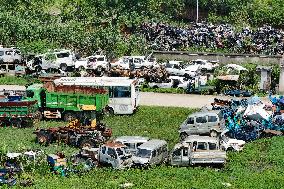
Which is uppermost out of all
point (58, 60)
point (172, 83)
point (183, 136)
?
point (58, 60)

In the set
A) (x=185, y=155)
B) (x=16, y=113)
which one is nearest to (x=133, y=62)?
(x=16, y=113)

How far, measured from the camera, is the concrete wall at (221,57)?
2163 inches

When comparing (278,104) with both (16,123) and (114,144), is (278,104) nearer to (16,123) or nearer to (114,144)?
(114,144)

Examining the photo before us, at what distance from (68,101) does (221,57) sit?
20.5 m

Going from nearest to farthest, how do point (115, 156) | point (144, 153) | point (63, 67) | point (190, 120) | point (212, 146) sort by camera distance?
point (115, 156) < point (144, 153) < point (212, 146) < point (190, 120) < point (63, 67)

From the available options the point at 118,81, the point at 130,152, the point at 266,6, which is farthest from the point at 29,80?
the point at 266,6

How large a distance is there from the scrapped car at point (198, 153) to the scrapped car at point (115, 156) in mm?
1986

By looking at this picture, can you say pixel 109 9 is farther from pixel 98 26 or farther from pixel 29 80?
pixel 29 80

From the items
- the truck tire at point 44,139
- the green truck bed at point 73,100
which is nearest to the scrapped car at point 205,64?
the green truck bed at point 73,100

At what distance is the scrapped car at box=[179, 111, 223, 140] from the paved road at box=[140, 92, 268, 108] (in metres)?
7.17

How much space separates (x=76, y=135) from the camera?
109 ft

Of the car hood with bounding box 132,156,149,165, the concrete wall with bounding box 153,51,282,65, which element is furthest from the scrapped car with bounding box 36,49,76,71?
the car hood with bounding box 132,156,149,165

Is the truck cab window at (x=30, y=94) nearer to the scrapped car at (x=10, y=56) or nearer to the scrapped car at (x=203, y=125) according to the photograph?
the scrapped car at (x=203, y=125)

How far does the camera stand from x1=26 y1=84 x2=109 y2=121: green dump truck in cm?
3791
